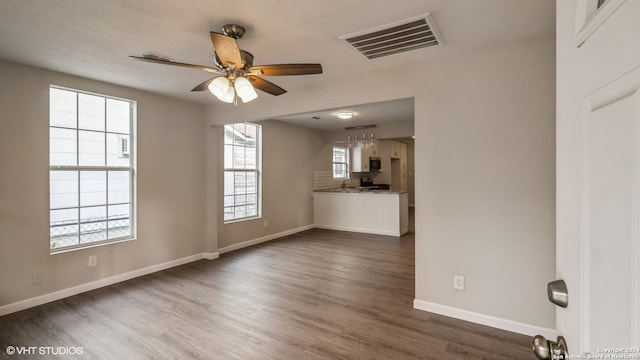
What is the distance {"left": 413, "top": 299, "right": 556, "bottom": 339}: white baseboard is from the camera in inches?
95.7

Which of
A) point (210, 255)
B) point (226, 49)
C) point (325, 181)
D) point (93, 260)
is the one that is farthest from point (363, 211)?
point (226, 49)

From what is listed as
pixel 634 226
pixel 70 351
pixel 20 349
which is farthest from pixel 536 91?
pixel 20 349

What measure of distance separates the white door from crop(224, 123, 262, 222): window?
5.09 m

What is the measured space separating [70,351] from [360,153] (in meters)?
6.63

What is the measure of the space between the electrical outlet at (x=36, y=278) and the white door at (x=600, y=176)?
Result: 4352 millimetres

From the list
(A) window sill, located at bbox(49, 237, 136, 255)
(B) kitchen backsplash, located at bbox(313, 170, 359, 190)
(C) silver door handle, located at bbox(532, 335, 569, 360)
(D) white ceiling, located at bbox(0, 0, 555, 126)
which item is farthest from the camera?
→ (B) kitchen backsplash, located at bbox(313, 170, 359, 190)

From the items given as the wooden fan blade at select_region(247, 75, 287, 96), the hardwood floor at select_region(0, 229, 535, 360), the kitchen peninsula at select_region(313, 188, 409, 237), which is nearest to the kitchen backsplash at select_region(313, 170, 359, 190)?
the kitchen peninsula at select_region(313, 188, 409, 237)

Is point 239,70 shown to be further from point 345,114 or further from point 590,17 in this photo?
point 345,114

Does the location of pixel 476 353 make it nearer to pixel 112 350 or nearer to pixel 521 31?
pixel 521 31

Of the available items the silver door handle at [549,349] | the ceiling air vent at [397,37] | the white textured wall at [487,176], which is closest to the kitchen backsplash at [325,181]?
the white textured wall at [487,176]

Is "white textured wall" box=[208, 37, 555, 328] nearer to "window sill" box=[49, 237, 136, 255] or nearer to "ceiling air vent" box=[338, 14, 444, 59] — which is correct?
"ceiling air vent" box=[338, 14, 444, 59]

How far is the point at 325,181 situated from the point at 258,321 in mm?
5231

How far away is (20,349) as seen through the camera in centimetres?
231

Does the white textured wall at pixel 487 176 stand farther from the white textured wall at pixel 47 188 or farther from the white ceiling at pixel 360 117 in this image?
the white textured wall at pixel 47 188
